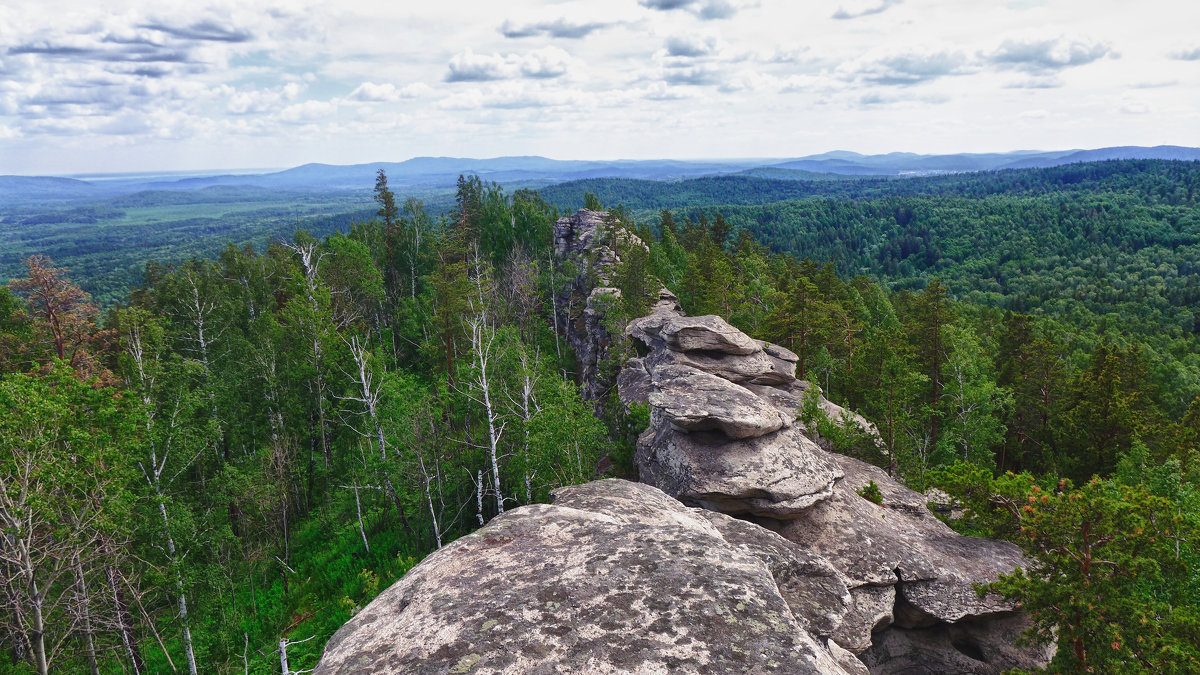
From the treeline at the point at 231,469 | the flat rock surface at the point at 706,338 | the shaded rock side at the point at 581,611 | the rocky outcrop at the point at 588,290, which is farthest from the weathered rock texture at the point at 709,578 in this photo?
the rocky outcrop at the point at 588,290

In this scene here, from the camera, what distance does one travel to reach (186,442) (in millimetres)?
25359

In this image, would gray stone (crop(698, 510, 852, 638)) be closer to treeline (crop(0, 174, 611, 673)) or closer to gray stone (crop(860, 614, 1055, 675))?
gray stone (crop(860, 614, 1055, 675))

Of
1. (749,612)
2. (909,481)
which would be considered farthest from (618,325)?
(749,612)

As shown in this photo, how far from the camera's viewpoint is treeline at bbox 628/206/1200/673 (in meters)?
12.4

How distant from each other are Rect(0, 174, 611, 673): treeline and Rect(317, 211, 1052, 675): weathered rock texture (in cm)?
564

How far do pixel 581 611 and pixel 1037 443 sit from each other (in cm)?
4081

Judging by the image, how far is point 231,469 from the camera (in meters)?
25.9

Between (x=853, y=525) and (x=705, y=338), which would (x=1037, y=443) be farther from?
(x=853, y=525)

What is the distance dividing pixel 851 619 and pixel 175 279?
2241 inches

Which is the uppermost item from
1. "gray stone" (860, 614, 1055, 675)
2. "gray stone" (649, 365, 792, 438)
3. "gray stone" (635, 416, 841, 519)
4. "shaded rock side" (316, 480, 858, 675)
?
"shaded rock side" (316, 480, 858, 675)

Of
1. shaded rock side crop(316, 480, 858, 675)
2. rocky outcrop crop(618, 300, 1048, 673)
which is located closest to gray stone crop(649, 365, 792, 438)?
rocky outcrop crop(618, 300, 1048, 673)

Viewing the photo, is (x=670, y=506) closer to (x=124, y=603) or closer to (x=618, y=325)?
(x=124, y=603)

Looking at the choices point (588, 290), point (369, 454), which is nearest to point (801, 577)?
point (369, 454)

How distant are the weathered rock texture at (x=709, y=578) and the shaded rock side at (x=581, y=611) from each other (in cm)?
2
